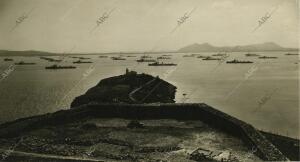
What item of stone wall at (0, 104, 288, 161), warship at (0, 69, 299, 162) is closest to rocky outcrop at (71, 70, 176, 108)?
stone wall at (0, 104, 288, 161)

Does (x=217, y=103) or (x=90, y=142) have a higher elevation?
(x=90, y=142)

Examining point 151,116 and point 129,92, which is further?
point 129,92

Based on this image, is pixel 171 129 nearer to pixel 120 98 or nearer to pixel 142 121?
pixel 142 121

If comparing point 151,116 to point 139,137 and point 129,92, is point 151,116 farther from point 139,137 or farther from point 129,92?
point 129,92

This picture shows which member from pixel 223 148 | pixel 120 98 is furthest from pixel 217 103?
pixel 223 148

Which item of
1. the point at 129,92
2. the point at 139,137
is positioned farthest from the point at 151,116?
the point at 129,92

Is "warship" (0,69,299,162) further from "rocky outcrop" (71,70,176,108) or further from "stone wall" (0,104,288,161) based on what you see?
"rocky outcrop" (71,70,176,108)

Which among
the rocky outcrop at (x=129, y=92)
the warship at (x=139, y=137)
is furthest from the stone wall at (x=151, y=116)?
the rocky outcrop at (x=129, y=92)

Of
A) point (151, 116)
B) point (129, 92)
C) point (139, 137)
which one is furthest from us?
point (129, 92)

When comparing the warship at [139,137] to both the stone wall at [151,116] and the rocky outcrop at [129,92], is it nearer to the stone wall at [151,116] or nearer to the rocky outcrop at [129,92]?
the stone wall at [151,116]

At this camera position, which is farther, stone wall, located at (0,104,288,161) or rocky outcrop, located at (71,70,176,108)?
rocky outcrop, located at (71,70,176,108)

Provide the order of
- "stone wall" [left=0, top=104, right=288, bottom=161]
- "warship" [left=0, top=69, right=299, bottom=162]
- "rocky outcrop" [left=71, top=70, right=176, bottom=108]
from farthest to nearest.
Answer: "rocky outcrop" [left=71, top=70, right=176, bottom=108] < "stone wall" [left=0, top=104, right=288, bottom=161] < "warship" [left=0, top=69, right=299, bottom=162]
